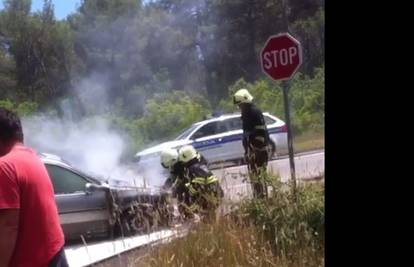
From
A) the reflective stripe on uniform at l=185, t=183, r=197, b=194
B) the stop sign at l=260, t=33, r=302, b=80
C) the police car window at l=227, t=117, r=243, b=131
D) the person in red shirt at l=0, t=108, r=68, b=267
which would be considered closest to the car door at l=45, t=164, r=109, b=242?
the stop sign at l=260, t=33, r=302, b=80

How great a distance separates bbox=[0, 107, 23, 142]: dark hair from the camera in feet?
12.3

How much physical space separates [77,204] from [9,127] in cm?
645

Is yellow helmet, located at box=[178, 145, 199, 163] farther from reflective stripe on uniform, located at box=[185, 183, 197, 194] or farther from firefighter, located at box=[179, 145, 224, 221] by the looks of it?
reflective stripe on uniform, located at box=[185, 183, 197, 194]

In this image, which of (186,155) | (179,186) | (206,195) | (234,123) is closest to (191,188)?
(206,195)

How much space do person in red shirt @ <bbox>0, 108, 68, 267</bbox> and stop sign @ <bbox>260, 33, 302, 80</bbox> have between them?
598 centimetres

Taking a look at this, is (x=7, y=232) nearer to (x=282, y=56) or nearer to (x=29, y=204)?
(x=29, y=204)

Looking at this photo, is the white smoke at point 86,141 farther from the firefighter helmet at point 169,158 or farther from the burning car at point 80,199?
the firefighter helmet at point 169,158

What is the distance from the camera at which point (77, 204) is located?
10133 millimetres

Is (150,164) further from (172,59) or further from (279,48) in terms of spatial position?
(172,59)

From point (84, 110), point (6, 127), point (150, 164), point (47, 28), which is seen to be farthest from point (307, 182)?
point (47, 28)

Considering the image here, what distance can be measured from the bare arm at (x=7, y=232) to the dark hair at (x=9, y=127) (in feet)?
1.25
